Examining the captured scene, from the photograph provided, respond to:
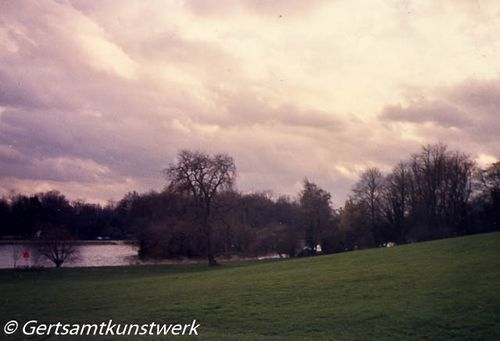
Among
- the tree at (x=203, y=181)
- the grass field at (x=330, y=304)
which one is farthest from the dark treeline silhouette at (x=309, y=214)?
the grass field at (x=330, y=304)

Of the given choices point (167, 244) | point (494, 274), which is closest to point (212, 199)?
point (167, 244)

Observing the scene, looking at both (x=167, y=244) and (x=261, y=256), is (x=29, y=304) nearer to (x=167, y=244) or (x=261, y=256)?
(x=167, y=244)

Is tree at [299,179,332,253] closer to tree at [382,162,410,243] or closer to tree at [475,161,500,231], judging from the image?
tree at [382,162,410,243]

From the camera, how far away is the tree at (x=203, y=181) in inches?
2114

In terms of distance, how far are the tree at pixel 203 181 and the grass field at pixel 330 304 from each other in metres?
25.4

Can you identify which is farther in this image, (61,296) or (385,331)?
(61,296)

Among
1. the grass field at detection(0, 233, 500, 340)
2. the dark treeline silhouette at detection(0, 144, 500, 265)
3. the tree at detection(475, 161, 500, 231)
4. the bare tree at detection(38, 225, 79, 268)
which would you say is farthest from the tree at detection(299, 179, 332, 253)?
the grass field at detection(0, 233, 500, 340)

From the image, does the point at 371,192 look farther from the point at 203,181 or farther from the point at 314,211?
the point at 203,181

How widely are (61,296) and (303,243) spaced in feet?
181

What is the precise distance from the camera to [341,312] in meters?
15.8

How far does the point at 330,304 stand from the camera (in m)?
17.5

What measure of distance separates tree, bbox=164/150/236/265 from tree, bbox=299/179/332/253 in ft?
81.8

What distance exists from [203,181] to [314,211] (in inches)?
1152

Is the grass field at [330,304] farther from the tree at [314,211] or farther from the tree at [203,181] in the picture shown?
the tree at [314,211]
